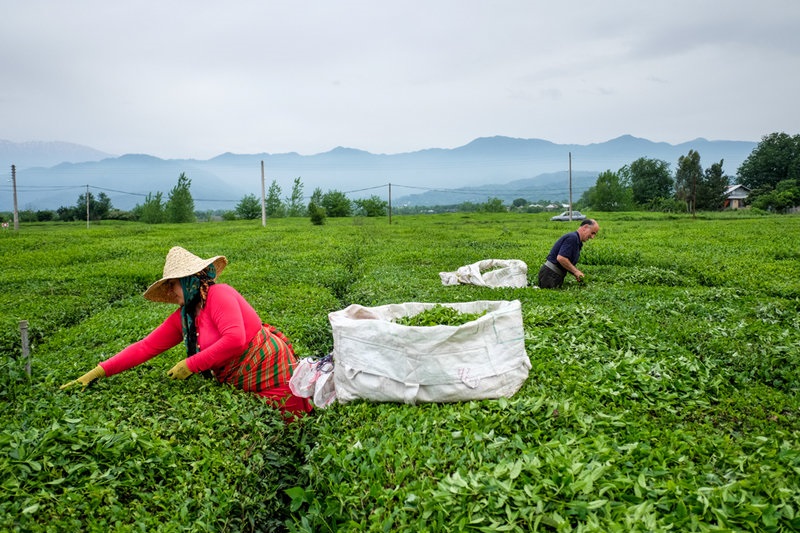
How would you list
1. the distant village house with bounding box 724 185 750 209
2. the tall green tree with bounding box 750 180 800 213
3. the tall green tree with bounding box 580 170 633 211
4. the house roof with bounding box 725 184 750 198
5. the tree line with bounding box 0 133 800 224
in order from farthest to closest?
the tall green tree with bounding box 580 170 633 211 < the house roof with bounding box 725 184 750 198 < the distant village house with bounding box 724 185 750 209 < the tree line with bounding box 0 133 800 224 < the tall green tree with bounding box 750 180 800 213

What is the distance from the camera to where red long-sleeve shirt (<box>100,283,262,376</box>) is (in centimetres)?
406

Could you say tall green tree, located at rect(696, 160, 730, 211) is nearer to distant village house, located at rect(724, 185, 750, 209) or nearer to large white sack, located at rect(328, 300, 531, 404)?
distant village house, located at rect(724, 185, 750, 209)

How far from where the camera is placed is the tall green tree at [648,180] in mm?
85125

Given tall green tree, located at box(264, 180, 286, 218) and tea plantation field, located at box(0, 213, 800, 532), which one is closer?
tea plantation field, located at box(0, 213, 800, 532)

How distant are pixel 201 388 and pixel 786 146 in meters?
91.6

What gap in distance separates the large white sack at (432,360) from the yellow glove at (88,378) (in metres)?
1.89

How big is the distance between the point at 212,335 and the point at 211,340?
1.6 inches

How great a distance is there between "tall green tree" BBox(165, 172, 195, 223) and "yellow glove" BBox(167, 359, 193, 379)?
72.9 metres

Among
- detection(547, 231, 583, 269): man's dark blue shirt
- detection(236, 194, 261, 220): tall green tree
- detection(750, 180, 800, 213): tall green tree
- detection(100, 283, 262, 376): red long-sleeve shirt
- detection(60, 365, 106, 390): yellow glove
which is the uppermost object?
detection(236, 194, 261, 220): tall green tree

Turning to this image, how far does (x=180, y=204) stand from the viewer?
71.8 meters

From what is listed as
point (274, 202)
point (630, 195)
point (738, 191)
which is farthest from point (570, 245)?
point (274, 202)

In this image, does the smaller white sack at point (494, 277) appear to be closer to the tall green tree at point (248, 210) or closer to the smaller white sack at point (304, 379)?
the smaller white sack at point (304, 379)

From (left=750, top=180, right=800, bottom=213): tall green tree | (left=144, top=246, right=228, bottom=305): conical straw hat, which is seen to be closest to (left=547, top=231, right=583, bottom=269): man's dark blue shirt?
(left=144, top=246, right=228, bottom=305): conical straw hat

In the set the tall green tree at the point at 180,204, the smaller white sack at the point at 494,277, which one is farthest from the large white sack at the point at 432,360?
the tall green tree at the point at 180,204
